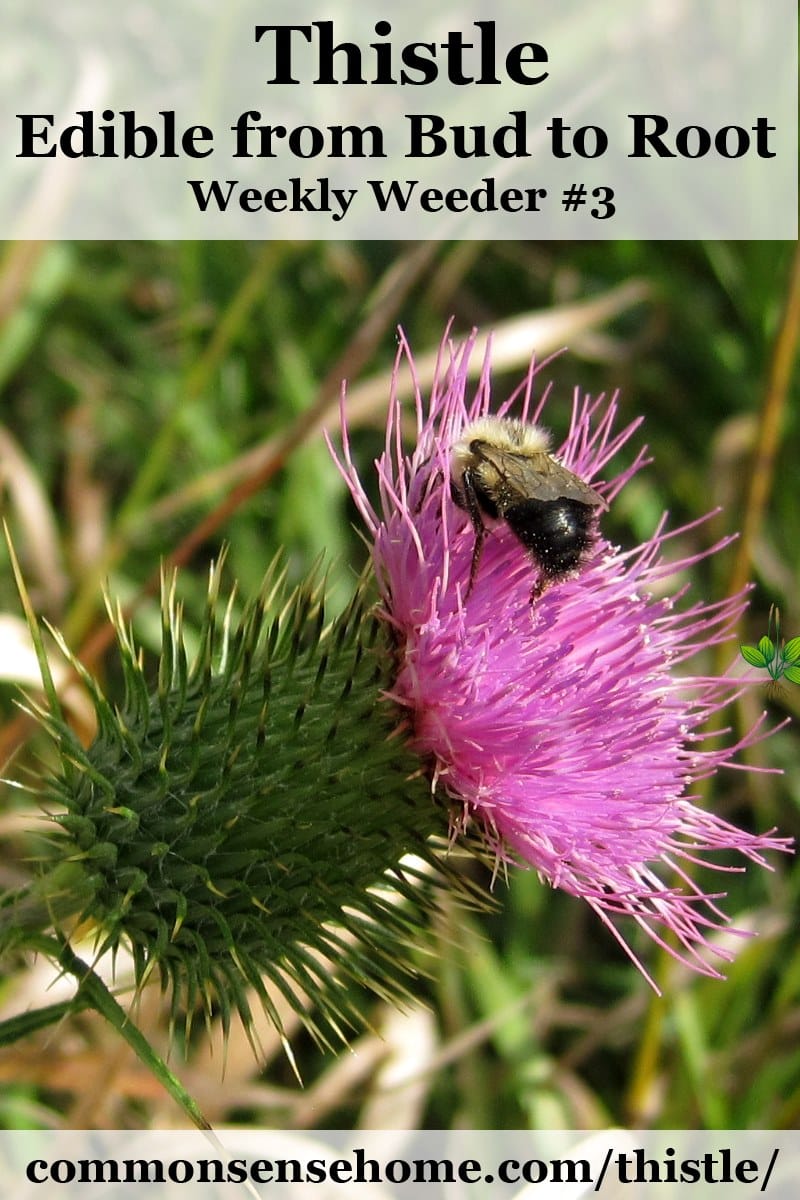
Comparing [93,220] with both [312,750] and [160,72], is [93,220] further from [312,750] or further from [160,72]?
[312,750]

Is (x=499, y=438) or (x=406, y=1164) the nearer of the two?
(x=499, y=438)

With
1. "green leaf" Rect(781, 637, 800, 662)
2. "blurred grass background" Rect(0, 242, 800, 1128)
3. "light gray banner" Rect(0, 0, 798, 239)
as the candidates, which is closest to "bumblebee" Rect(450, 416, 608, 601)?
"green leaf" Rect(781, 637, 800, 662)

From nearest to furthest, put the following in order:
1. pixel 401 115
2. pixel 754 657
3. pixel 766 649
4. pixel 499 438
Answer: pixel 754 657, pixel 766 649, pixel 499 438, pixel 401 115

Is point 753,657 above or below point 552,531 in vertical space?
below

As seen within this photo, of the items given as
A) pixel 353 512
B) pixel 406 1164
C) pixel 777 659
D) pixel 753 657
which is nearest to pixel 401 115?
pixel 353 512

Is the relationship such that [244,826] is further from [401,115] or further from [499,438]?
[401,115]

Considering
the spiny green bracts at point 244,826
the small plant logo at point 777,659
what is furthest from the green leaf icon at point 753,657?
the spiny green bracts at point 244,826

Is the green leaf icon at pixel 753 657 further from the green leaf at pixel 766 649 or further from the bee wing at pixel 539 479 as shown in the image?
the bee wing at pixel 539 479

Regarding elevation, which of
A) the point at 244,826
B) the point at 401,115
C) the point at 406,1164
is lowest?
the point at 406,1164
